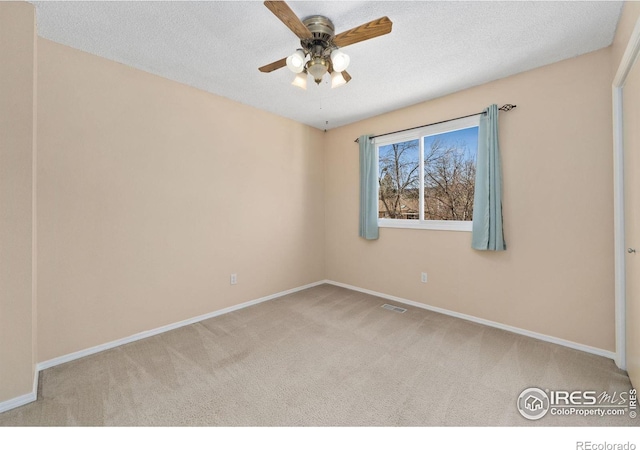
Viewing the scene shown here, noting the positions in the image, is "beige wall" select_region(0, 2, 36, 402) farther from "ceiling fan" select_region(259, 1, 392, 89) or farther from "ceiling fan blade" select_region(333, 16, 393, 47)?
"ceiling fan blade" select_region(333, 16, 393, 47)

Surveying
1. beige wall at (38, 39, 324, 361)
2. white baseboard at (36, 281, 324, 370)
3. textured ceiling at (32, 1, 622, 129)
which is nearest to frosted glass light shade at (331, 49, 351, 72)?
textured ceiling at (32, 1, 622, 129)

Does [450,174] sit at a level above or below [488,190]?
above

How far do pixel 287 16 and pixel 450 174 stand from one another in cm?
249

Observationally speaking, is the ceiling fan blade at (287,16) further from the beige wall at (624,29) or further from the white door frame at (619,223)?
the white door frame at (619,223)

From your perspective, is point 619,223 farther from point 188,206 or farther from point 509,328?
point 188,206

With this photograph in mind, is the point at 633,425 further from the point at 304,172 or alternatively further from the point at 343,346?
the point at 304,172

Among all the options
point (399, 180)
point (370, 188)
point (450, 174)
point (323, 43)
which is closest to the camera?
point (323, 43)

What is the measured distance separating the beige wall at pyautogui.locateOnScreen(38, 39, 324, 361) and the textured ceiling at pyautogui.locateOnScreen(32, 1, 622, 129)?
33 cm

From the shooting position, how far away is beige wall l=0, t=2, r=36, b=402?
163 centimetres

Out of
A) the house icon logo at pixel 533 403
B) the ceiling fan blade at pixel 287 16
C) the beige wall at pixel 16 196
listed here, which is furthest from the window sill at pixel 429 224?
the beige wall at pixel 16 196

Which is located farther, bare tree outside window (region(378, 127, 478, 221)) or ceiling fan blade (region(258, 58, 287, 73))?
bare tree outside window (region(378, 127, 478, 221))

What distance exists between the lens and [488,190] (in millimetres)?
2711

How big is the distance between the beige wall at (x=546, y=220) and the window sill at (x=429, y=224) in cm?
7

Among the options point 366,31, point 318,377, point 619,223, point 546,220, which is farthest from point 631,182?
point 318,377
